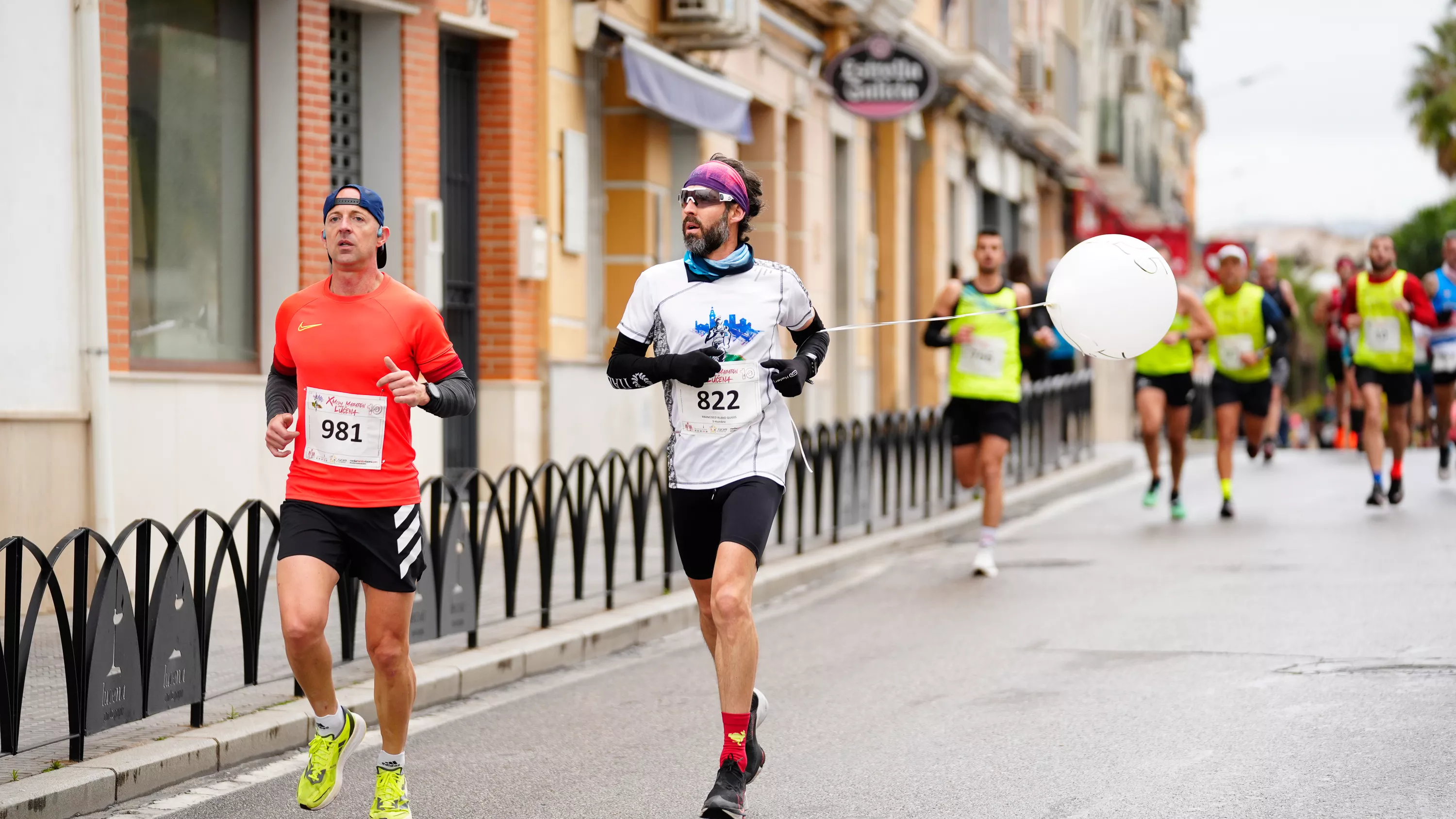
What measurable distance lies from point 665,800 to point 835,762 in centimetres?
75

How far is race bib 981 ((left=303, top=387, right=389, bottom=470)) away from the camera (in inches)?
230

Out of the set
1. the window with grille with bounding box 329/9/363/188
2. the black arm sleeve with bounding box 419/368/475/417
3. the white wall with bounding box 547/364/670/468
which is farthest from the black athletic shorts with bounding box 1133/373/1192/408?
the black arm sleeve with bounding box 419/368/475/417

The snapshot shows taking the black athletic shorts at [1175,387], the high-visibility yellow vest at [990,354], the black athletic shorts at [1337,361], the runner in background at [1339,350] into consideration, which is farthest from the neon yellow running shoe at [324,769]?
the black athletic shorts at [1337,361]

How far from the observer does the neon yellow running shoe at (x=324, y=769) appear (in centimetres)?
590

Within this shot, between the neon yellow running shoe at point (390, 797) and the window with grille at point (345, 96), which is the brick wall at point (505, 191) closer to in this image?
the window with grille at point (345, 96)

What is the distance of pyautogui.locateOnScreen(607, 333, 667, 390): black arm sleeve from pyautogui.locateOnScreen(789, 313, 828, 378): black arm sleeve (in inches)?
17.0

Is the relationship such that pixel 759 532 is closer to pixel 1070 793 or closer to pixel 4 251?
pixel 1070 793

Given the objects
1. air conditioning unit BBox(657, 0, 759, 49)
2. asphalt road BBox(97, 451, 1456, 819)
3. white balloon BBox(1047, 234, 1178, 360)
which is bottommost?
asphalt road BBox(97, 451, 1456, 819)

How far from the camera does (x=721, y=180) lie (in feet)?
20.0

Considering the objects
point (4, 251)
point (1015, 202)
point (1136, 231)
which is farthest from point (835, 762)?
point (1136, 231)

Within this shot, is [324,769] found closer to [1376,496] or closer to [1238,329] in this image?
[1238,329]

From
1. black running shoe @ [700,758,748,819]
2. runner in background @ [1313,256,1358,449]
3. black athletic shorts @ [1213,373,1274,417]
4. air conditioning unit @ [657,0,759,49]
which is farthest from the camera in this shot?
runner in background @ [1313,256,1358,449]

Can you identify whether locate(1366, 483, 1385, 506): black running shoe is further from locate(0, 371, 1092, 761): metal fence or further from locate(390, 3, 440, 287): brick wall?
locate(390, 3, 440, 287): brick wall

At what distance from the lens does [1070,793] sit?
20.1ft
